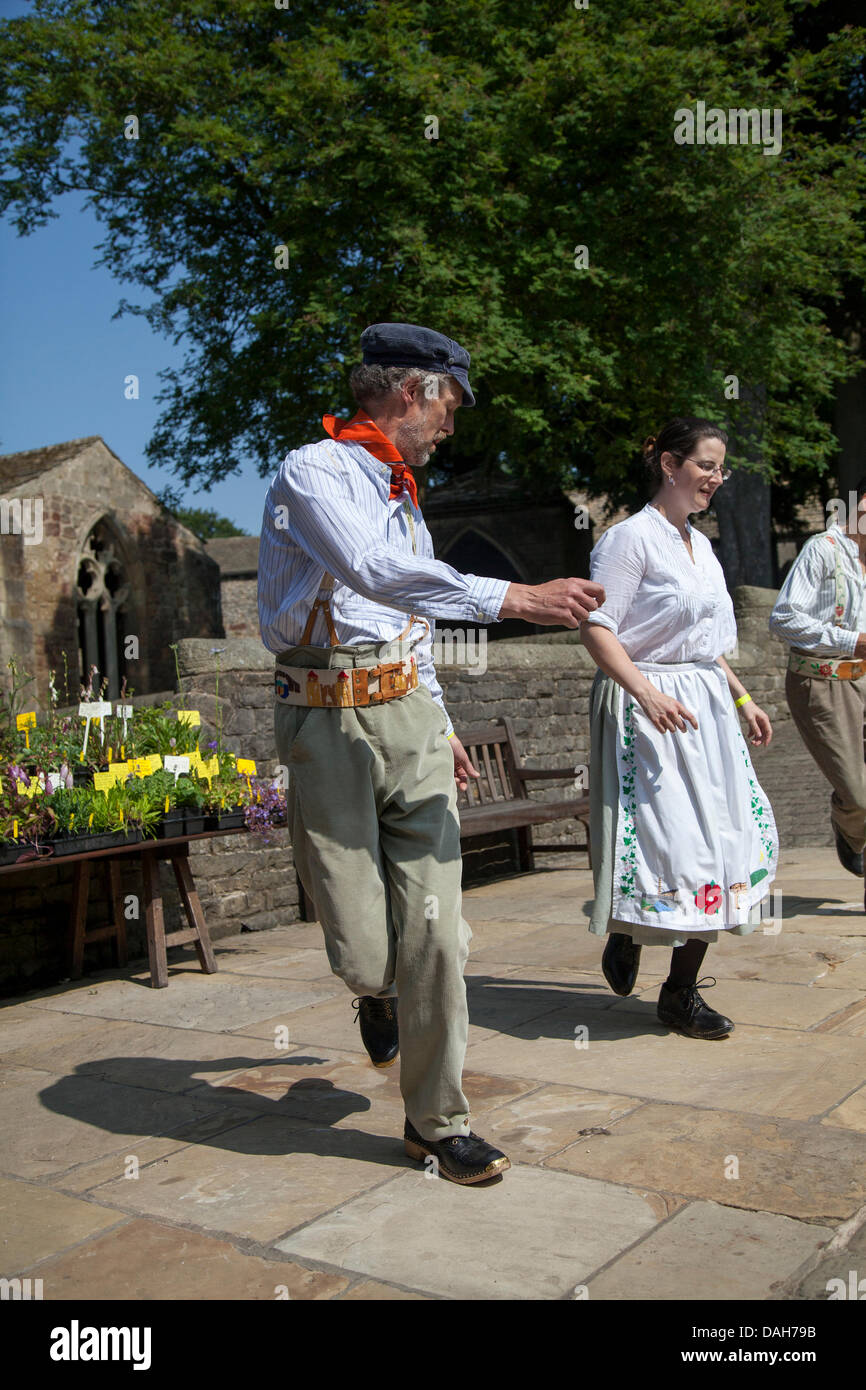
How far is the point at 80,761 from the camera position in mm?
5879

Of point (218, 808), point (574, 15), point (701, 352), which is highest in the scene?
point (574, 15)

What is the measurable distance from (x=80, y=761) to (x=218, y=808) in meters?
0.81

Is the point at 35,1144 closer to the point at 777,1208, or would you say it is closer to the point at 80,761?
the point at 777,1208

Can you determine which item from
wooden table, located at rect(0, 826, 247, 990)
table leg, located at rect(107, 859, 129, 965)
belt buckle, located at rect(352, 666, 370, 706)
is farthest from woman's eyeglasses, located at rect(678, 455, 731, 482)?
table leg, located at rect(107, 859, 129, 965)

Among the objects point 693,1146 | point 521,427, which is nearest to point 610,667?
point 693,1146

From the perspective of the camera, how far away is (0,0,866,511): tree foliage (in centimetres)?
→ 1476

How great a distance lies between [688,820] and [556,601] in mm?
1660

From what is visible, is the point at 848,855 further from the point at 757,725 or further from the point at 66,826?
the point at 66,826

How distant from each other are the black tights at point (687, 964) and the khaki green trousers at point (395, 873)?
1.38m

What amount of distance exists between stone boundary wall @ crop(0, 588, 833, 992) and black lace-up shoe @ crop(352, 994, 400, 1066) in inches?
109

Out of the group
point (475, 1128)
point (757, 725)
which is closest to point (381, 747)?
point (475, 1128)

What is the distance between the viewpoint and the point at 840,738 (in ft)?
18.7

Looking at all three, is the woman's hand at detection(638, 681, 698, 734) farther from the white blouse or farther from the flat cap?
the flat cap

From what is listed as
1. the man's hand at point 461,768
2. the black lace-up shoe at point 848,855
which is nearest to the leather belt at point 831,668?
the black lace-up shoe at point 848,855
